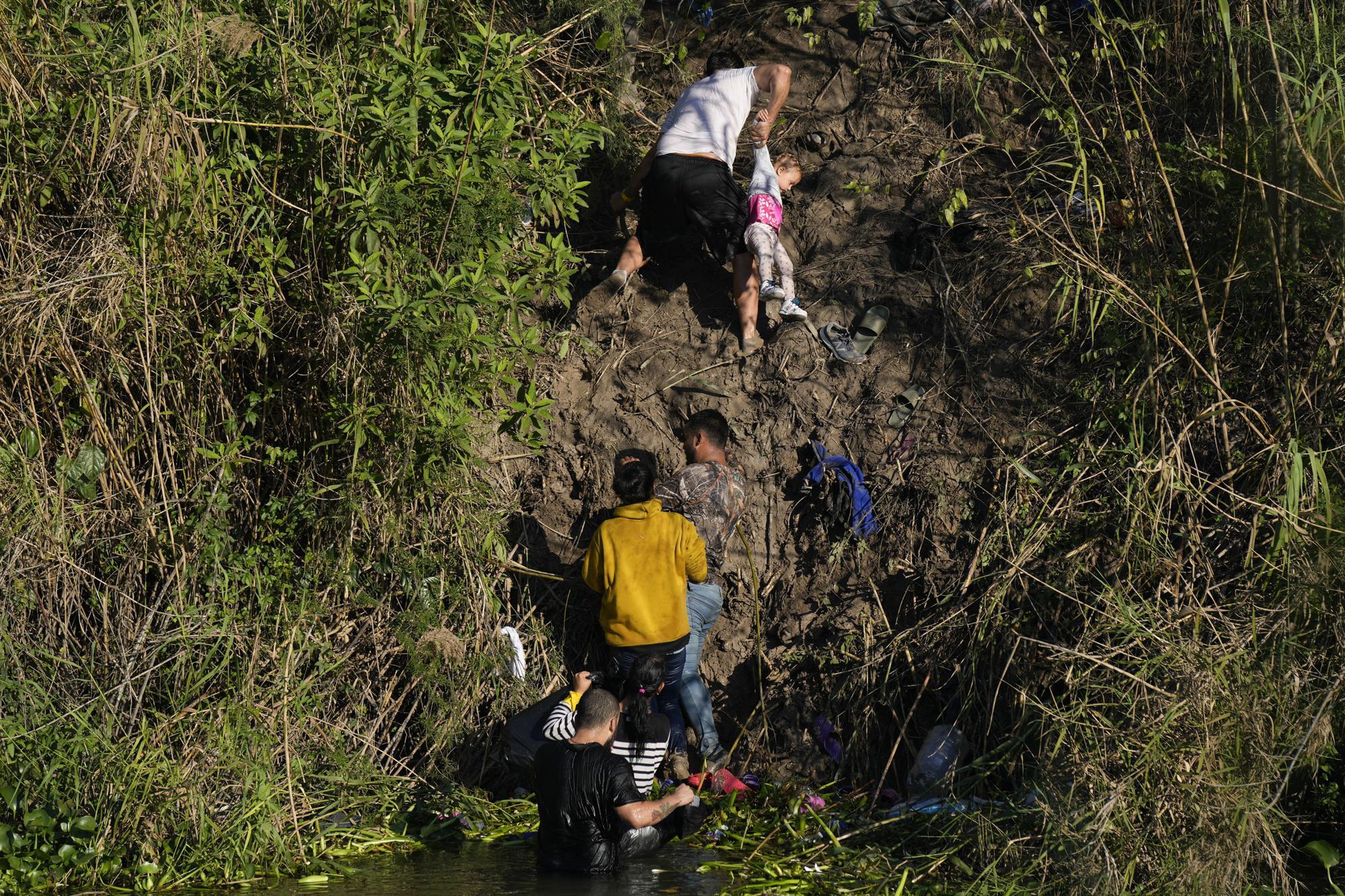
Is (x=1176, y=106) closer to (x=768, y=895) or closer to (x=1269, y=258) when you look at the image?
(x=1269, y=258)

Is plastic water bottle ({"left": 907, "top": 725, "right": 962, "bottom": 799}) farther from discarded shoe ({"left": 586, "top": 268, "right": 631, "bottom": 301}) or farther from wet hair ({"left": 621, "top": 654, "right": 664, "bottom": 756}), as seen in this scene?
discarded shoe ({"left": 586, "top": 268, "right": 631, "bottom": 301})

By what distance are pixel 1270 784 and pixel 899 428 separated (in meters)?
2.84

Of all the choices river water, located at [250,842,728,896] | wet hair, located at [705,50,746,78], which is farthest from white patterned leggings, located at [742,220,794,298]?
river water, located at [250,842,728,896]

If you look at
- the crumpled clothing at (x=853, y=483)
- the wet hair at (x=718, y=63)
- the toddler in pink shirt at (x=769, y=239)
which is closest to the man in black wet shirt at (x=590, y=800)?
the crumpled clothing at (x=853, y=483)

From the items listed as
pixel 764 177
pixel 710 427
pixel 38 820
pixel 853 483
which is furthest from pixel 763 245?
pixel 38 820

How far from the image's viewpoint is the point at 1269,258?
612cm

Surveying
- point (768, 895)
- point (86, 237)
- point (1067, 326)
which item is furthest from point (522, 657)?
point (1067, 326)

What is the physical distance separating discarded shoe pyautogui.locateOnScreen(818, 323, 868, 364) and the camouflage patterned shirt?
115 centimetres

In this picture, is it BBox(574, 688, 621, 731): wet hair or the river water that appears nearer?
the river water

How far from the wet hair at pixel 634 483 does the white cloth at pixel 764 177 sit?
203cm

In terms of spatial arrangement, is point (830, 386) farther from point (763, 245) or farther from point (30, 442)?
point (30, 442)

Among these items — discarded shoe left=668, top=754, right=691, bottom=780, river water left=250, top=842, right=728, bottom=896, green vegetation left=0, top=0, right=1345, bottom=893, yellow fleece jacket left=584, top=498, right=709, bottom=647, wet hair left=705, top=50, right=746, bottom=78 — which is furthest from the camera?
wet hair left=705, top=50, right=746, bottom=78

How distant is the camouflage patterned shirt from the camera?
6.83 metres

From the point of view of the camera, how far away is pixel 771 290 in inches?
288
